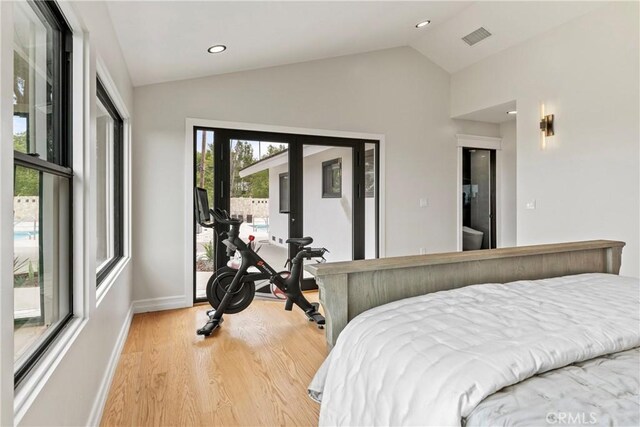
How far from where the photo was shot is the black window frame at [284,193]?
4.30 meters

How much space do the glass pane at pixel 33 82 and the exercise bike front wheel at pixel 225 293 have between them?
1901 millimetres

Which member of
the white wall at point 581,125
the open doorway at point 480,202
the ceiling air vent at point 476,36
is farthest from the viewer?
the open doorway at point 480,202

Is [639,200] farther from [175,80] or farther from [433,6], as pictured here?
[175,80]

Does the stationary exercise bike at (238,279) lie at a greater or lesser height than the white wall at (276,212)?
lesser

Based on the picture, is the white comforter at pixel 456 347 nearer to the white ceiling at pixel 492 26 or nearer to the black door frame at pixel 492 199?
the white ceiling at pixel 492 26

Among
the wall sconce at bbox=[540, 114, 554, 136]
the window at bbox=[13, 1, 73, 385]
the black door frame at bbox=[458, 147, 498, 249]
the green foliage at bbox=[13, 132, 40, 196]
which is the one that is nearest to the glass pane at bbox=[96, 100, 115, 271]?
the window at bbox=[13, 1, 73, 385]

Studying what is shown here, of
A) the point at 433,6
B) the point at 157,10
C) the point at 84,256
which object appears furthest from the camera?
the point at 433,6

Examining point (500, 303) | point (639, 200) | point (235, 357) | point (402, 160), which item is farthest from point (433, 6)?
point (235, 357)

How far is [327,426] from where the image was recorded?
1330 millimetres

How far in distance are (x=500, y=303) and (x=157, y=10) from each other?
257cm

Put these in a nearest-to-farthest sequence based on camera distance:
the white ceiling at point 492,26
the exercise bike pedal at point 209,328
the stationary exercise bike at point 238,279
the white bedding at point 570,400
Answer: the white bedding at point 570,400 → the exercise bike pedal at point 209,328 → the stationary exercise bike at point 238,279 → the white ceiling at point 492,26

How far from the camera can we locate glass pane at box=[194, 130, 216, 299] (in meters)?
3.96

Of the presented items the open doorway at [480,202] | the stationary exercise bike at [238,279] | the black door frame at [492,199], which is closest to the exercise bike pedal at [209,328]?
the stationary exercise bike at [238,279]

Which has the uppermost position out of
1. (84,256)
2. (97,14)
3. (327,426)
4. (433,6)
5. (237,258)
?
(433,6)
